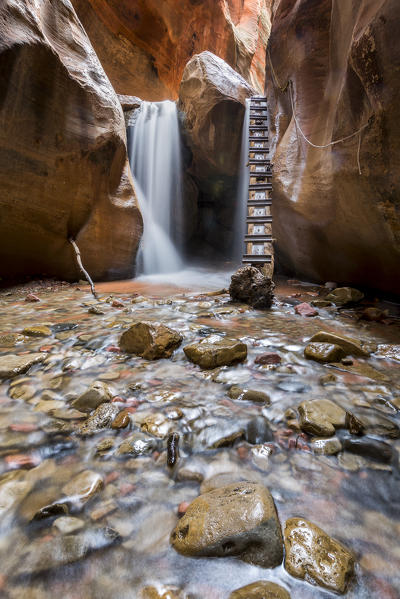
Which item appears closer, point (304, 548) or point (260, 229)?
point (304, 548)

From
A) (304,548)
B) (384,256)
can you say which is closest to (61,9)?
(384,256)

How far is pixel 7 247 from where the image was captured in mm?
5230

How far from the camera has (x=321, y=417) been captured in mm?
1426

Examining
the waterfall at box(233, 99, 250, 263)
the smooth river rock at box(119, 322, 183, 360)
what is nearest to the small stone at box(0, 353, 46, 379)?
the smooth river rock at box(119, 322, 183, 360)

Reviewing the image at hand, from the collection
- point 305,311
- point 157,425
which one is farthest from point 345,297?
point 157,425

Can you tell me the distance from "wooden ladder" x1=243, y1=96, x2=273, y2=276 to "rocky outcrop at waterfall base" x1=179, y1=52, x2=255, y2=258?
81cm

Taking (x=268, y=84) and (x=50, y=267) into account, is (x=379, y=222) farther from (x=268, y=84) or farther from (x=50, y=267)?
(x=268, y=84)

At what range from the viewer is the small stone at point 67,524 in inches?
34.9

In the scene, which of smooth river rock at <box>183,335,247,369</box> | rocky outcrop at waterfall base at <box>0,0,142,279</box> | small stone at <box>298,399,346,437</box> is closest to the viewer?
small stone at <box>298,399,346,437</box>

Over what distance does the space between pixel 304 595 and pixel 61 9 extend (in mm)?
8022

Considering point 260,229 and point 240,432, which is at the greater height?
point 260,229

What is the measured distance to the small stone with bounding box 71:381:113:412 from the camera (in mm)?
1551

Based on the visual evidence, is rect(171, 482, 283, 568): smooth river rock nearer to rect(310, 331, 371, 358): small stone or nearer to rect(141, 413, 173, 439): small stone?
rect(141, 413, 173, 439): small stone

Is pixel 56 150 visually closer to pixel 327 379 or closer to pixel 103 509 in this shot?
pixel 327 379
